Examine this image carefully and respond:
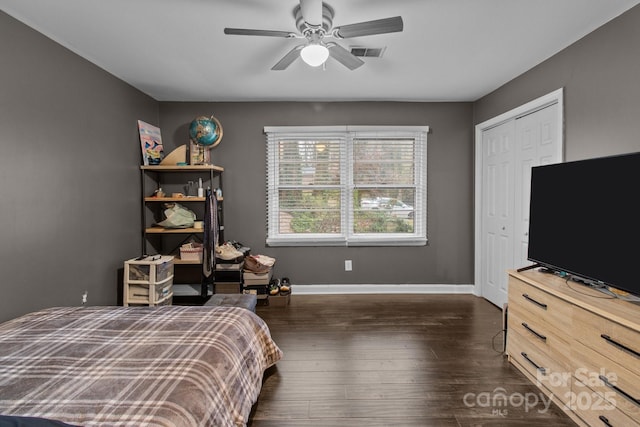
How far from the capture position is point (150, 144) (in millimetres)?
4016

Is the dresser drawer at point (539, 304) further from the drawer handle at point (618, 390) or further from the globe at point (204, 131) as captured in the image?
the globe at point (204, 131)

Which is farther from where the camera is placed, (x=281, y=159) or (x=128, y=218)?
(x=281, y=159)

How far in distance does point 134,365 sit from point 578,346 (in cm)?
234

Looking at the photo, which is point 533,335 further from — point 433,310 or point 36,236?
point 36,236

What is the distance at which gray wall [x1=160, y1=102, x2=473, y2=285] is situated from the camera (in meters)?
4.28

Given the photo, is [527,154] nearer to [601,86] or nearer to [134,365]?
[601,86]

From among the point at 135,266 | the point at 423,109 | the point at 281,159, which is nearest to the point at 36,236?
the point at 135,266

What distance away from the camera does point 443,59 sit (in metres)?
2.98

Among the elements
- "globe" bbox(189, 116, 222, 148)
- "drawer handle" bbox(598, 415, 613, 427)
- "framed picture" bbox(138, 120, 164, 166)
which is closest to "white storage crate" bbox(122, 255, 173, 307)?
"framed picture" bbox(138, 120, 164, 166)

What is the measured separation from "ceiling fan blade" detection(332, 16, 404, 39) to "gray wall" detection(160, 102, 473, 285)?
2237 mm

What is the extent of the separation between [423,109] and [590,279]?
291 cm

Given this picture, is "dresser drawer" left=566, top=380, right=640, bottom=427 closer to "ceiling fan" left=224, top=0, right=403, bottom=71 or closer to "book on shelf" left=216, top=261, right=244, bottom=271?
"ceiling fan" left=224, top=0, right=403, bottom=71

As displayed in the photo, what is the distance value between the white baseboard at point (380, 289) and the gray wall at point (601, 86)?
87.5 inches

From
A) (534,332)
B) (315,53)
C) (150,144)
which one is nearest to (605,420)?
(534,332)
